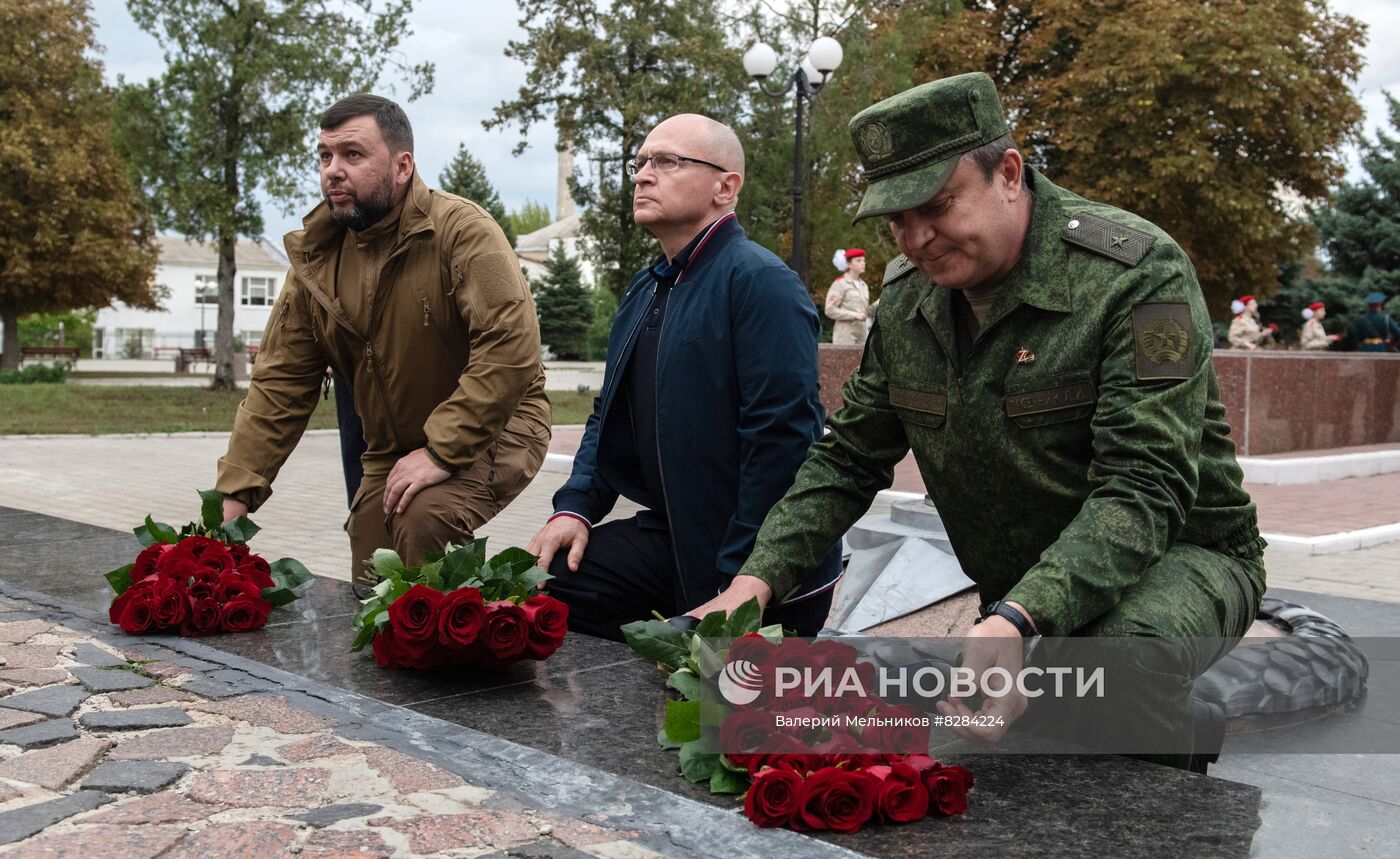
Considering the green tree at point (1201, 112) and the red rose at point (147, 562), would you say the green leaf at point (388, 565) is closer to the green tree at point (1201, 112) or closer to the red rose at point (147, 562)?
the red rose at point (147, 562)

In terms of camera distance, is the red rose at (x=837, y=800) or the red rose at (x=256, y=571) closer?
the red rose at (x=837, y=800)

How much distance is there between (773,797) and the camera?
2613 mm

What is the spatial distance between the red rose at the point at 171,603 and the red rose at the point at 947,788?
262 cm

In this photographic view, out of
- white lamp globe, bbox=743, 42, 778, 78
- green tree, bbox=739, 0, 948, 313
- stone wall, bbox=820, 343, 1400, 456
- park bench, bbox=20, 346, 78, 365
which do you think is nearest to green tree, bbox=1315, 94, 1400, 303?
green tree, bbox=739, 0, 948, 313

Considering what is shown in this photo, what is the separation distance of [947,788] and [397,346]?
9.37 feet

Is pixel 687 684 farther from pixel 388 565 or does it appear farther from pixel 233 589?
pixel 233 589

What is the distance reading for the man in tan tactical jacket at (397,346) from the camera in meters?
4.65

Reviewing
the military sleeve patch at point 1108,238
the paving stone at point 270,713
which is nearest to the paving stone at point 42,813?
the paving stone at point 270,713

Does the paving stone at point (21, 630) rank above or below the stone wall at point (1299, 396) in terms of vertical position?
below

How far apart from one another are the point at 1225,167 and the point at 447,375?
30.9 m

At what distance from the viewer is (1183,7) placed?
104 feet

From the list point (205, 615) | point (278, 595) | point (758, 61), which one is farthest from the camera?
point (758, 61)

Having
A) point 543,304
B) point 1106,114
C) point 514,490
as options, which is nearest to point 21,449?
point 514,490

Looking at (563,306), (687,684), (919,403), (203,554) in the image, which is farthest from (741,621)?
(563,306)
